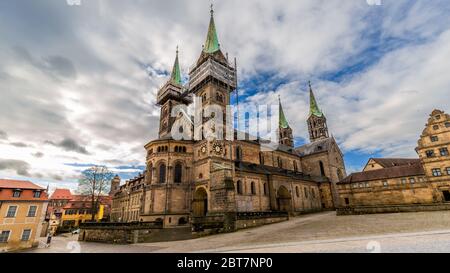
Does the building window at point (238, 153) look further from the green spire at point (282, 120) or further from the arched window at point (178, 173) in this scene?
the green spire at point (282, 120)

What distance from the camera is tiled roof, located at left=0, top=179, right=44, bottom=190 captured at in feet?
73.9

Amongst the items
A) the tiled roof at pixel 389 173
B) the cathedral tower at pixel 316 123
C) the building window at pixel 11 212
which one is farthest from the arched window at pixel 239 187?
the cathedral tower at pixel 316 123

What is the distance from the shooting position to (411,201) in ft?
100

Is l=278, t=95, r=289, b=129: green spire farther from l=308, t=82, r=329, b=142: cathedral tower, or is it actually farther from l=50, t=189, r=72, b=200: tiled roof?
l=50, t=189, r=72, b=200: tiled roof

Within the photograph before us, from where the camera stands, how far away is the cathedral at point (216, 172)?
28.2 metres

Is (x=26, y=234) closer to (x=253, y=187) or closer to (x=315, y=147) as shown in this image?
(x=253, y=187)

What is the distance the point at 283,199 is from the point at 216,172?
1455cm

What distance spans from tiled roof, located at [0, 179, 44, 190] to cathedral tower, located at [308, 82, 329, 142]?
71.5 m

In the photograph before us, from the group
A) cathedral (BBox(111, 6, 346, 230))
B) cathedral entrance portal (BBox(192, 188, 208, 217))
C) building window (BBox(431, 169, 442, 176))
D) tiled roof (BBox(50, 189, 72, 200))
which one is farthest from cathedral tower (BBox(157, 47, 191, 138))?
tiled roof (BBox(50, 189, 72, 200))

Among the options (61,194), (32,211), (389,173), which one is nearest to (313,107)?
(389,173)

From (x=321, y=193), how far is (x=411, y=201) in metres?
14.8

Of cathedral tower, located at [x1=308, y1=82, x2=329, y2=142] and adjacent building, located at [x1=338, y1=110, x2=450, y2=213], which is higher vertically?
cathedral tower, located at [x1=308, y1=82, x2=329, y2=142]

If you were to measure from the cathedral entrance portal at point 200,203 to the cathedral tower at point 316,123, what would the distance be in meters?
53.2
